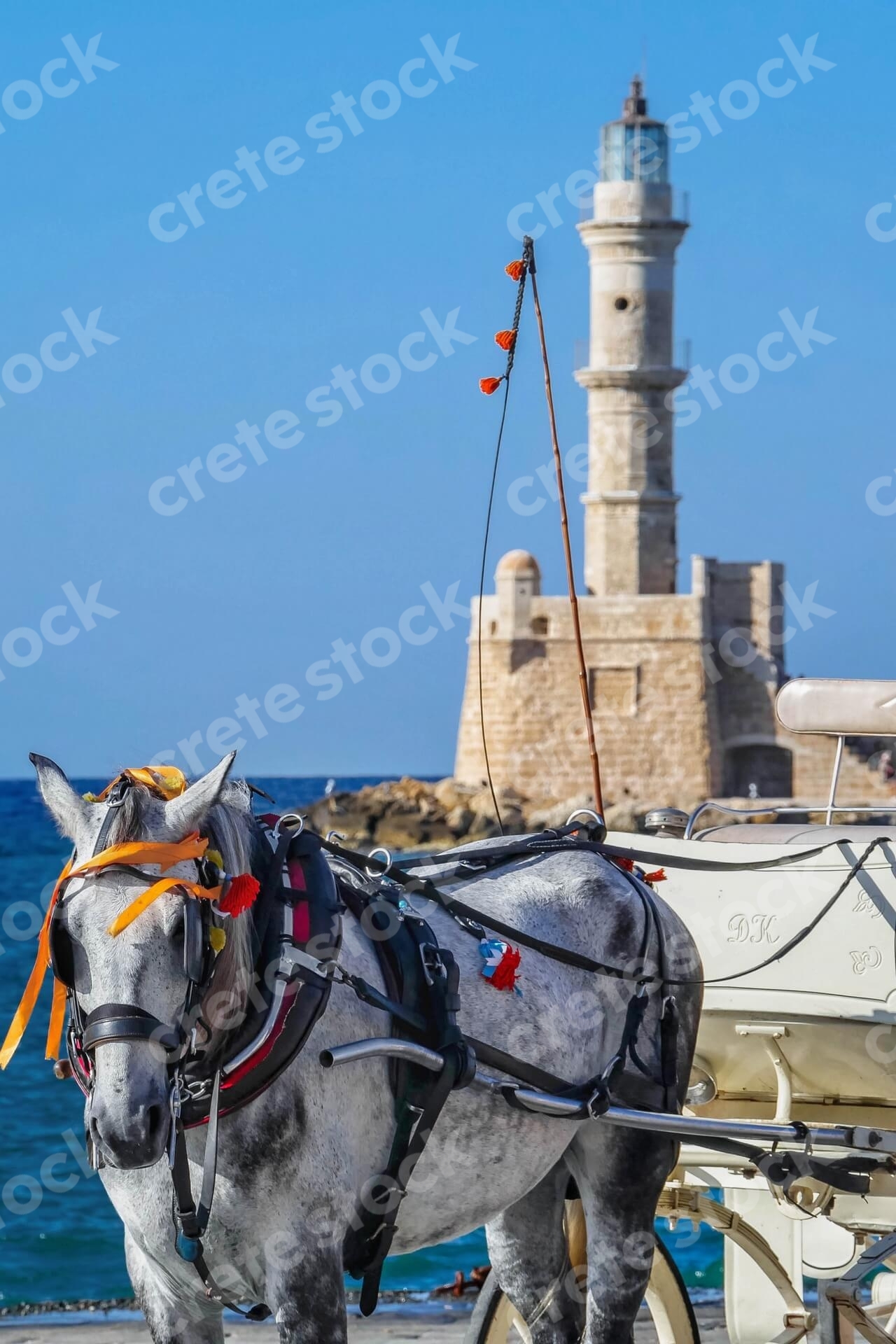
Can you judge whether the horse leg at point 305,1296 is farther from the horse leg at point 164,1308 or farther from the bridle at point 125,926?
the bridle at point 125,926

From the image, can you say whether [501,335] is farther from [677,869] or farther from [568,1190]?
[568,1190]

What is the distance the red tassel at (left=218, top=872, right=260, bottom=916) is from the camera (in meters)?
3.29

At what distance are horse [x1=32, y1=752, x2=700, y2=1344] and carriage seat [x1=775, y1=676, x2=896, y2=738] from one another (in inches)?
49.7

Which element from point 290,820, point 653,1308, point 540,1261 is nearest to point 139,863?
point 290,820

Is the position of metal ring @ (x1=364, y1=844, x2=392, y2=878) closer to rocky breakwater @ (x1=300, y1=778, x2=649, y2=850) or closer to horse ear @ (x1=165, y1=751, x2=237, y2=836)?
horse ear @ (x1=165, y1=751, x2=237, y2=836)

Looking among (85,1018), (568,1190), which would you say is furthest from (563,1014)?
(85,1018)

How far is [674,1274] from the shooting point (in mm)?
4938

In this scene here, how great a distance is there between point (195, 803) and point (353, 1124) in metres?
0.74

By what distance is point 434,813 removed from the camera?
4659 centimetres

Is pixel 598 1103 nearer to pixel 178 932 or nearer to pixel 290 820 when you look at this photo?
pixel 290 820

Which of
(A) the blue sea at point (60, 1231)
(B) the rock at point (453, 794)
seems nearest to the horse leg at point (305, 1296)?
(A) the blue sea at point (60, 1231)

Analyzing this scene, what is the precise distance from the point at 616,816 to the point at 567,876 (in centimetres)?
3835

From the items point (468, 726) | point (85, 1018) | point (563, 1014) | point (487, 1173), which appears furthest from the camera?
point (468, 726)

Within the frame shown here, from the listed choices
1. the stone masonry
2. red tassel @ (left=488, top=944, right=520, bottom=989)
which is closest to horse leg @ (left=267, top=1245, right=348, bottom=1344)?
red tassel @ (left=488, top=944, right=520, bottom=989)
